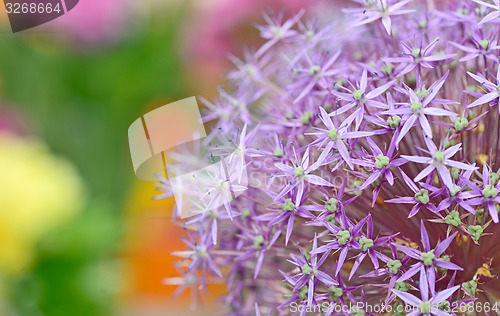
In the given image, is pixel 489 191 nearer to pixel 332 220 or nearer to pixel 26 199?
pixel 332 220

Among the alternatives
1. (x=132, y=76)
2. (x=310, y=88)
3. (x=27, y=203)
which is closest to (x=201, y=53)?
(x=132, y=76)

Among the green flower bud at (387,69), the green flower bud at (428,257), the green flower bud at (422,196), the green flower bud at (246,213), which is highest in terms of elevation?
the green flower bud at (387,69)

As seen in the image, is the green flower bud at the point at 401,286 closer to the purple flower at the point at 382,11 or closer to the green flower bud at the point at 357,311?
the green flower bud at the point at 357,311

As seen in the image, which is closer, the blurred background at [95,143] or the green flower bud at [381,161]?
the green flower bud at [381,161]

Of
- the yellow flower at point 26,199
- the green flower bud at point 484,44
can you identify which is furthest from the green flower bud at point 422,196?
the yellow flower at point 26,199

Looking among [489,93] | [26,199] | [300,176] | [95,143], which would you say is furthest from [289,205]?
[95,143]

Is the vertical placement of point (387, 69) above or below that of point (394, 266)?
above
